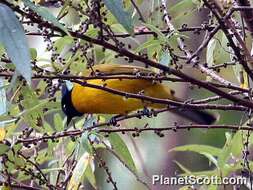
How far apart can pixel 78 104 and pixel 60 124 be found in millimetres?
398

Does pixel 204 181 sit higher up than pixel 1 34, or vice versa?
pixel 1 34

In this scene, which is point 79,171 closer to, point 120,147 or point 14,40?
point 120,147

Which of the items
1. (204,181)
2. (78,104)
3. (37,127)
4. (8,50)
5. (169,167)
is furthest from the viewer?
(169,167)

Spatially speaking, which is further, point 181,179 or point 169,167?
point 169,167

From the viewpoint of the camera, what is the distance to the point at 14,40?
37.1 inches

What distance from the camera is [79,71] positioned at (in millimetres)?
1639

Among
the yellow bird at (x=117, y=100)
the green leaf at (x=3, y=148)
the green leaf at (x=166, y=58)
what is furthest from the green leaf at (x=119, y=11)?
the yellow bird at (x=117, y=100)

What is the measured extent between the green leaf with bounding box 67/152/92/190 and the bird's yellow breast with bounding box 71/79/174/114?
0.46 m

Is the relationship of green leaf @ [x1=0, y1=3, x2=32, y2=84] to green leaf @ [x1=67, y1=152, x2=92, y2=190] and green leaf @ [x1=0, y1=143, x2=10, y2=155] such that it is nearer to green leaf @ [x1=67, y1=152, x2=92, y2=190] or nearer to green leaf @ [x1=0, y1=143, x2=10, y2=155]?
green leaf @ [x1=0, y1=143, x2=10, y2=155]

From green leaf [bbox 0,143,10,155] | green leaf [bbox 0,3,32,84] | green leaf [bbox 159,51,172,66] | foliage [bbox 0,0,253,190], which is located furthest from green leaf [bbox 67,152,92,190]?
green leaf [bbox 0,3,32,84]

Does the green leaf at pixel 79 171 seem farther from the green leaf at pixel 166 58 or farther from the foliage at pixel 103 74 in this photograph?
the green leaf at pixel 166 58

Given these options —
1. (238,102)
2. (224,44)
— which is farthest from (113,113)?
(238,102)

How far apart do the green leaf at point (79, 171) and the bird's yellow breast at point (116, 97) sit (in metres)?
0.46

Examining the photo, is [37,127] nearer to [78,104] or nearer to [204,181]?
[204,181]
